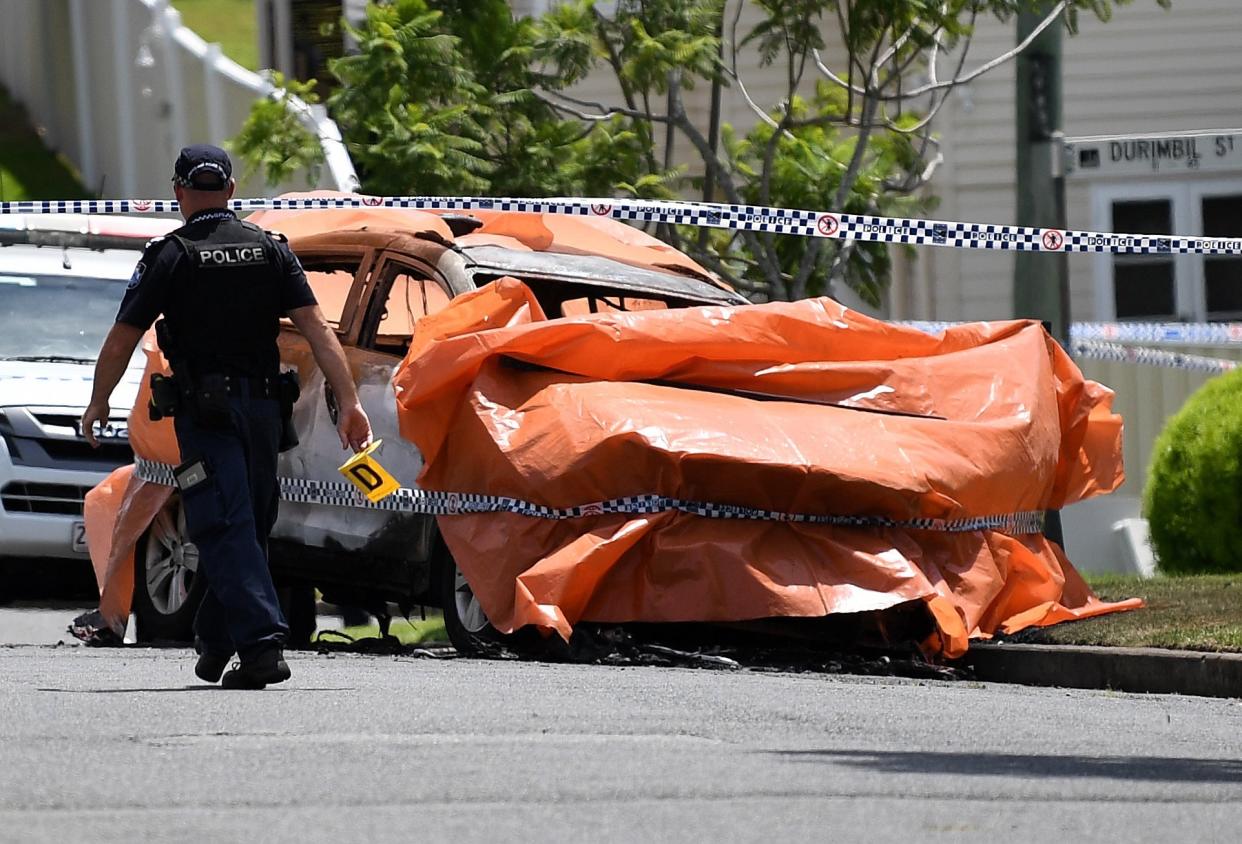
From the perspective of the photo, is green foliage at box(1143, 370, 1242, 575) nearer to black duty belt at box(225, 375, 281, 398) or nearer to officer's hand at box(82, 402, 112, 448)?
black duty belt at box(225, 375, 281, 398)

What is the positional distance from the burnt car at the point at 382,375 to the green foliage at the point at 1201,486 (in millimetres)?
3488

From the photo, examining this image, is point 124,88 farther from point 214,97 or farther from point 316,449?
point 316,449

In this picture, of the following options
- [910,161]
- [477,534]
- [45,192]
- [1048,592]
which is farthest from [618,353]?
[45,192]

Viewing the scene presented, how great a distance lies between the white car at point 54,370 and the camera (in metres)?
13.3

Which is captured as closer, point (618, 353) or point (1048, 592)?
point (618, 353)

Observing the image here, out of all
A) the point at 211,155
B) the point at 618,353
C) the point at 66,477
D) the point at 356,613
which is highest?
the point at 211,155

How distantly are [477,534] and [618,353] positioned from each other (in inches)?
36.7

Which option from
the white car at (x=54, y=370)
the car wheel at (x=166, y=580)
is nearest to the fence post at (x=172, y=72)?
the white car at (x=54, y=370)

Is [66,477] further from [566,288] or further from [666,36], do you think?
[666,36]

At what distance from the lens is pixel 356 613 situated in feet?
47.9

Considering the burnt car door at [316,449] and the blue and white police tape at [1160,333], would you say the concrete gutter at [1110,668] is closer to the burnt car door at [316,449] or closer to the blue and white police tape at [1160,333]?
the burnt car door at [316,449]

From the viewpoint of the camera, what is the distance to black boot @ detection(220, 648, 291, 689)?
7.86 m

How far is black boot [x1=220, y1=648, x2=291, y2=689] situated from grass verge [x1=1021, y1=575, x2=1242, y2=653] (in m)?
3.66

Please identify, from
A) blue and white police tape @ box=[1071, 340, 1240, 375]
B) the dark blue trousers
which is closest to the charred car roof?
Answer: the dark blue trousers
